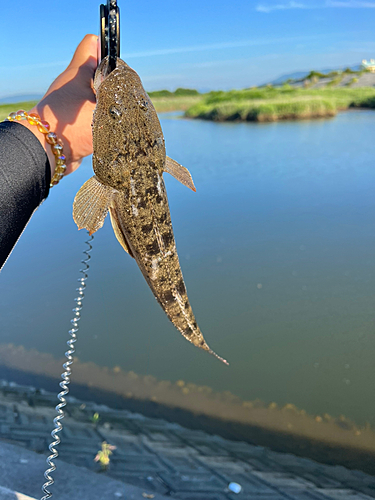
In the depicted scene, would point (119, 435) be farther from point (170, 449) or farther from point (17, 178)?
point (17, 178)

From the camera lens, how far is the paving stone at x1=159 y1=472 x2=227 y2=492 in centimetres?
303

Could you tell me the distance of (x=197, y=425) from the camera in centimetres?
384

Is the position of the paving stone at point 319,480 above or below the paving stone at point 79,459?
above

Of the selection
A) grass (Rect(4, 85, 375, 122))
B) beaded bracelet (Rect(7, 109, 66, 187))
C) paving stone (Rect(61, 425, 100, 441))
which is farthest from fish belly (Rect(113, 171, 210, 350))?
grass (Rect(4, 85, 375, 122))

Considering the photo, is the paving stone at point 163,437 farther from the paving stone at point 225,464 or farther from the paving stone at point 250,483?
the paving stone at point 250,483

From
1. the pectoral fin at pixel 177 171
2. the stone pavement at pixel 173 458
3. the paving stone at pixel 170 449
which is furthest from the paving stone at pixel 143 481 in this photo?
the pectoral fin at pixel 177 171

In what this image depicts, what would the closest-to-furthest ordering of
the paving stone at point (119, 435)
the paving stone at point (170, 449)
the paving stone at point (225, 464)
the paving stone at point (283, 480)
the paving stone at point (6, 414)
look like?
the paving stone at point (283, 480) < the paving stone at point (225, 464) < the paving stone at point (170, 449) < the paving stone at point (119, 435) < the paving stone at point (6, 414)

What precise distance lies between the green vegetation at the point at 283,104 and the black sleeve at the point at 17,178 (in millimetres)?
18811

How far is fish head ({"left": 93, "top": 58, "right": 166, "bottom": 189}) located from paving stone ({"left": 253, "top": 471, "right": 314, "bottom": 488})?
322 cm

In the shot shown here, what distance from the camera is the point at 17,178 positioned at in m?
1.26

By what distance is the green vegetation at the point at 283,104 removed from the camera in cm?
1866

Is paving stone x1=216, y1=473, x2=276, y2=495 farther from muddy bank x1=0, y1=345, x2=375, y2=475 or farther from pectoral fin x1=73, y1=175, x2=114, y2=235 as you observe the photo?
pectoral fin x1=73, y1=175, x2=114, y2=235

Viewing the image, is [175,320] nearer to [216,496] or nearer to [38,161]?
[38,161]

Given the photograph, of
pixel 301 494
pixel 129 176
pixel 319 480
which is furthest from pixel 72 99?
pixel 319 480
